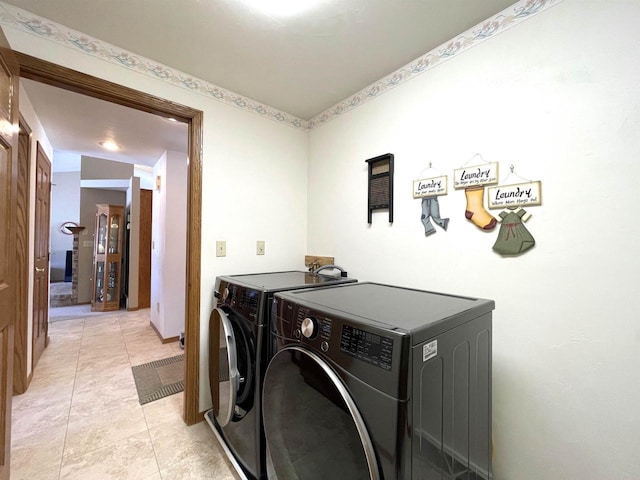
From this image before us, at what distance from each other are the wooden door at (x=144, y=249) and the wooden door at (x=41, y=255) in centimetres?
143

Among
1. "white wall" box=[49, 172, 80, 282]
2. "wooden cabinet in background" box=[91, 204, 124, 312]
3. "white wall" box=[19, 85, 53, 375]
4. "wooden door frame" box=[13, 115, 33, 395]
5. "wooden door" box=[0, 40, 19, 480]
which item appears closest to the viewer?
"wooden door" box=[0, 40, 19, 480]

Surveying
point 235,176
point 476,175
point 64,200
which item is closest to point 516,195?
point 476,175

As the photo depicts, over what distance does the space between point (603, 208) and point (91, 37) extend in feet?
8.01

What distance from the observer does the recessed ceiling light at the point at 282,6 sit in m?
1.16

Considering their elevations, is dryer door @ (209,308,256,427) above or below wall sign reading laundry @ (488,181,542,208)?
below

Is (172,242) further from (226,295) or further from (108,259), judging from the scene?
(108,259)

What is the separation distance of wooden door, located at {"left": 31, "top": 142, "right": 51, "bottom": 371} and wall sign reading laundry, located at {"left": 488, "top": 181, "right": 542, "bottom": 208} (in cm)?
354

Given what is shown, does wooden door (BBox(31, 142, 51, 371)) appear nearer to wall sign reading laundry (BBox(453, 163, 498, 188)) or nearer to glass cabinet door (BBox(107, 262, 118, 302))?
glass cabinet door (BBox(107, 262, 118, 302))

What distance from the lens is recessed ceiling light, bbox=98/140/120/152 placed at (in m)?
2.81

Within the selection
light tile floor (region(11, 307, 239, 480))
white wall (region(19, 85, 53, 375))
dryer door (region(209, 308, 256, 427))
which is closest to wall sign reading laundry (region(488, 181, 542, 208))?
dryer door (region(209, 308, 256, 427))

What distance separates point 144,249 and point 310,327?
4591 millimetres

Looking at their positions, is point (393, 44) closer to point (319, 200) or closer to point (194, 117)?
point (319, 200)

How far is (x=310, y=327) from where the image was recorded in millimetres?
876

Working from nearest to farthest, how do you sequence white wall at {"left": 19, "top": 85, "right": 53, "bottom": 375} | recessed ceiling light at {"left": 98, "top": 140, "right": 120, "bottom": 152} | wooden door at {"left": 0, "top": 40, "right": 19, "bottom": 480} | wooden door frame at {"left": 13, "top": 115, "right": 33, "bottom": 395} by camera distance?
wooden door at {"left": 0, "top": 40, "right": 19, "bottom": 480} < wooden door frame at {"left": 13, "top": 115, "right": 33, "bottom": 395} < white wall at {"left": 19, "top": 85, "right": 53, "bottom": 375} < recessed ceiling light at {"left": 98, "top": 140, "right": 120, "bottom": 152}
